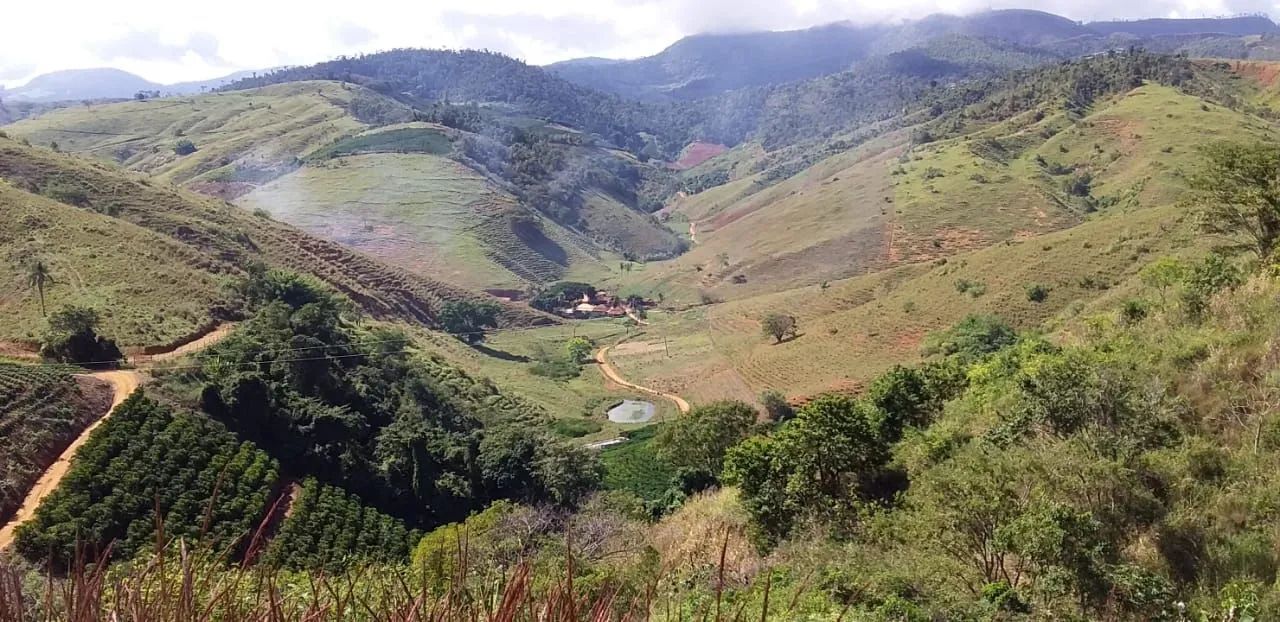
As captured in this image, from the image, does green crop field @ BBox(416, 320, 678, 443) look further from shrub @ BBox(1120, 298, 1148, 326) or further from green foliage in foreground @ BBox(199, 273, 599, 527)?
shrub @ BBox(1120, 298, 1148, 326)

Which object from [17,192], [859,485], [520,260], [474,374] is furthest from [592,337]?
[859,485]

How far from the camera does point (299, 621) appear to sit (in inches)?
90.0

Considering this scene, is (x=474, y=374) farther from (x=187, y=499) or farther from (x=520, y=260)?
(x=520, y=260)

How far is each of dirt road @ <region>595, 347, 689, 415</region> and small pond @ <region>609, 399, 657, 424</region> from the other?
136 centimetres

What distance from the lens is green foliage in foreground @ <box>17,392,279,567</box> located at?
16.6 m

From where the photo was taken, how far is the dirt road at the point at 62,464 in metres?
16.7

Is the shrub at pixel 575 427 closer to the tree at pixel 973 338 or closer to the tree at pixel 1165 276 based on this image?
the tree at pixel 973 338

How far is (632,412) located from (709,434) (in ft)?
61.0

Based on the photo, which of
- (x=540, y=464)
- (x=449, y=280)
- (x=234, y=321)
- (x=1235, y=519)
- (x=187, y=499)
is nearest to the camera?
(x=1235, y=519)

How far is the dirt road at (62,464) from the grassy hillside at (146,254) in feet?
16.9

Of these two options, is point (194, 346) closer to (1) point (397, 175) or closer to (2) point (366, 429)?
(2) point (366, 429)

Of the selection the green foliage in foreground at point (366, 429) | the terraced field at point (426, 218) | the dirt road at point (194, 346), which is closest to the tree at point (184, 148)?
the terraced field at point (426, 218)

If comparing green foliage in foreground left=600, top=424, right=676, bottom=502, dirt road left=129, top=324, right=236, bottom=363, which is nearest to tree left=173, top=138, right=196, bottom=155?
dirt road left=129, top=324, right=236, bottom=363

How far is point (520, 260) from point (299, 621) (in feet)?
258
